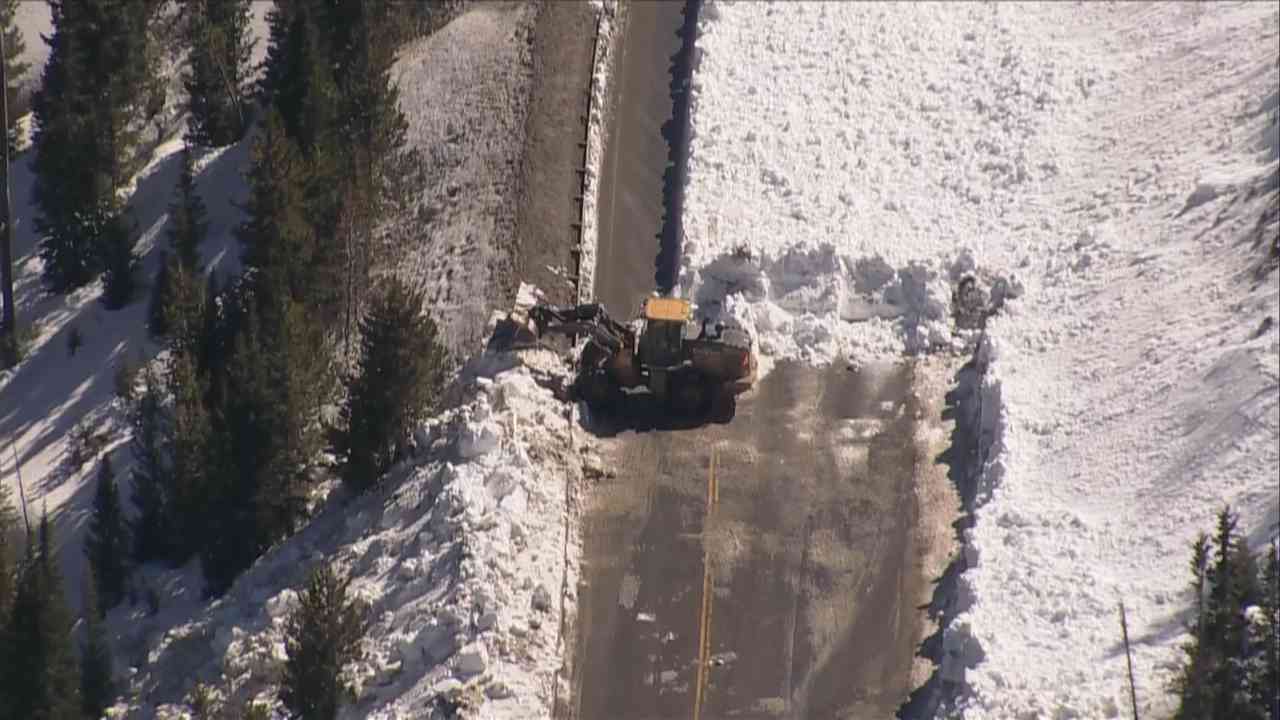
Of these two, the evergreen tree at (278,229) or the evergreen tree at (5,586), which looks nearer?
the evergreen tree at (5,586)

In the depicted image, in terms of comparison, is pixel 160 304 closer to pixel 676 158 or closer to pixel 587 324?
pixel 587 324

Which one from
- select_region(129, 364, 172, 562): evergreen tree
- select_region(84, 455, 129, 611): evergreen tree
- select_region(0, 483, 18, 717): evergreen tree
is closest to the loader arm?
select_region(129, 364, 172, 562): evergreen tree

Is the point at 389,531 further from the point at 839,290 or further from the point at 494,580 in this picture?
the point at 839,290

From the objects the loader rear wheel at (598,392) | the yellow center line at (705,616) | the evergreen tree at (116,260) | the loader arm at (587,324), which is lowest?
the yellow center line at (705,616)

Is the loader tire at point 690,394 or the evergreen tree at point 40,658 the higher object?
the loader tire at point 690,394

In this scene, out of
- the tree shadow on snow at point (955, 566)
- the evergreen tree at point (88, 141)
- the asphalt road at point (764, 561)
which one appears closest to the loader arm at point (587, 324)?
the asphalt road at point (764, 561)

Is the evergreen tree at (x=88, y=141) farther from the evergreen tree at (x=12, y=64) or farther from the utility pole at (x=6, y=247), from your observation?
the evergreen tree at (x=12, y=64)

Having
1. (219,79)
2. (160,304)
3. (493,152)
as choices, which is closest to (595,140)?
(493,152)
